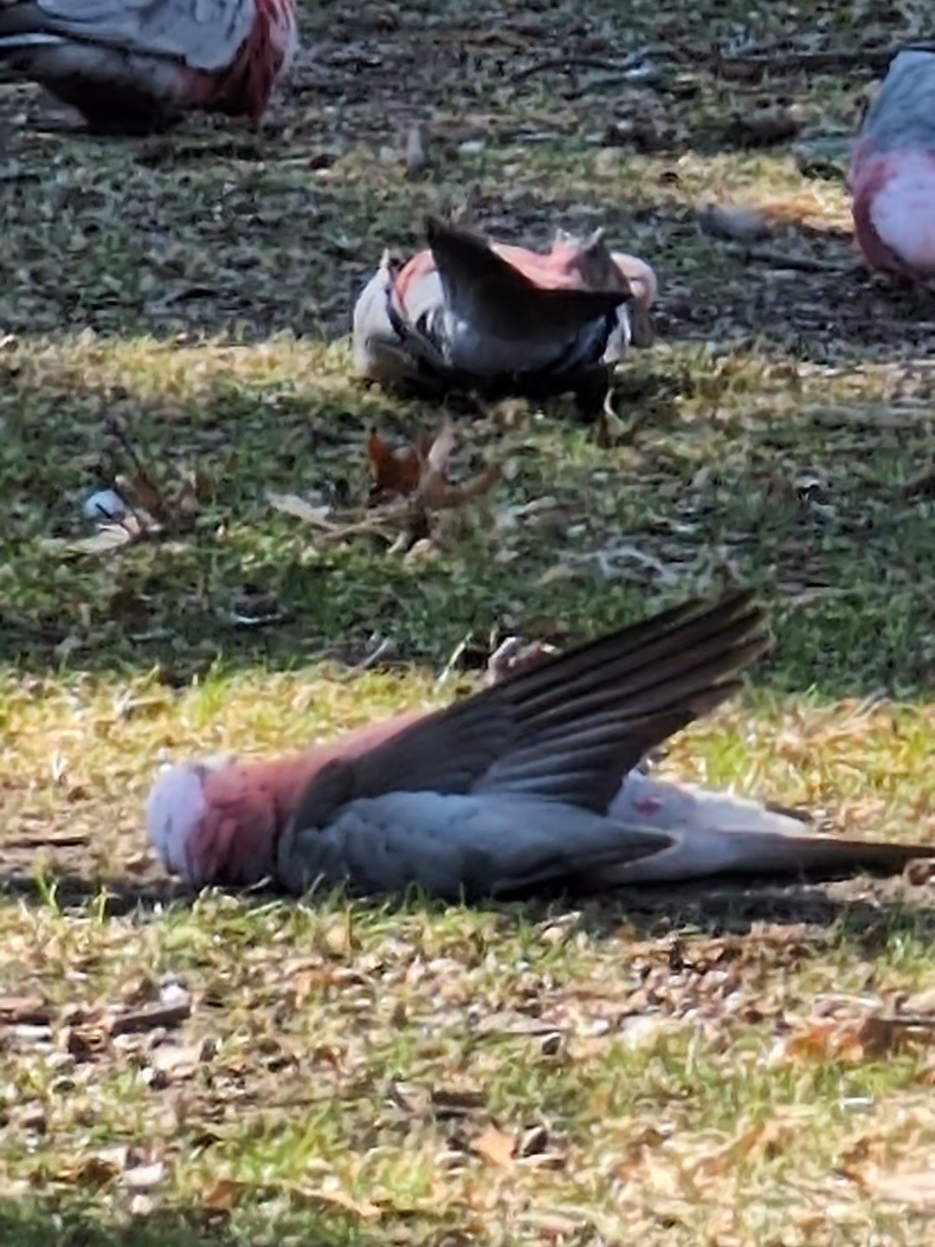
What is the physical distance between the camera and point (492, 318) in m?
5.55

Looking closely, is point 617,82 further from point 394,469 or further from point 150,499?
point 150,499

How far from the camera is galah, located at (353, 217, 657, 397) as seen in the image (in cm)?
534

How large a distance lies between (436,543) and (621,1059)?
2.03m

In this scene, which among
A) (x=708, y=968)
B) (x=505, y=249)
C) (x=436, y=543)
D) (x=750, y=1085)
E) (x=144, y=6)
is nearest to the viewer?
(x=750, y=1085)

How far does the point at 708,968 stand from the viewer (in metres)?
3.40

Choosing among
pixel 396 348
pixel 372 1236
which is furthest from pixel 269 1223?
pixel 396 348

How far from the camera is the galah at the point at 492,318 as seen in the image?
5.34 m

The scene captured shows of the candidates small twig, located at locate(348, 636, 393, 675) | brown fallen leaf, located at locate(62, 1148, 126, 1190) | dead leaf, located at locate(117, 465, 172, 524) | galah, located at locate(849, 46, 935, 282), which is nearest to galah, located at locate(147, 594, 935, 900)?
brown fallen leaf, located at locate(62, 1148, 126, 1190)

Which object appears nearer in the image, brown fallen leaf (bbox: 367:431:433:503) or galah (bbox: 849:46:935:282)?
brown fallen leaf (bbox: 367:431:433:503)

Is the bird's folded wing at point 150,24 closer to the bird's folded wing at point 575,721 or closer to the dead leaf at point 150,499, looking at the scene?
the dead leaf at point 150,499

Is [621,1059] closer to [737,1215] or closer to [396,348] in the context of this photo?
[737,1215]

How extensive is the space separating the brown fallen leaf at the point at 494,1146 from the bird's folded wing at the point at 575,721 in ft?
2.09

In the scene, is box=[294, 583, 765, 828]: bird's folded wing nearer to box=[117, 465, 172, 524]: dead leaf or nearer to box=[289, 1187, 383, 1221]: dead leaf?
box=[289, 1187, 383, 1221]: dead leaf

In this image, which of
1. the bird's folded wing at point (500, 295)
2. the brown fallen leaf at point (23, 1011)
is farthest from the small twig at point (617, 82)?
the brown fallen leaf at point (23, 1011)
